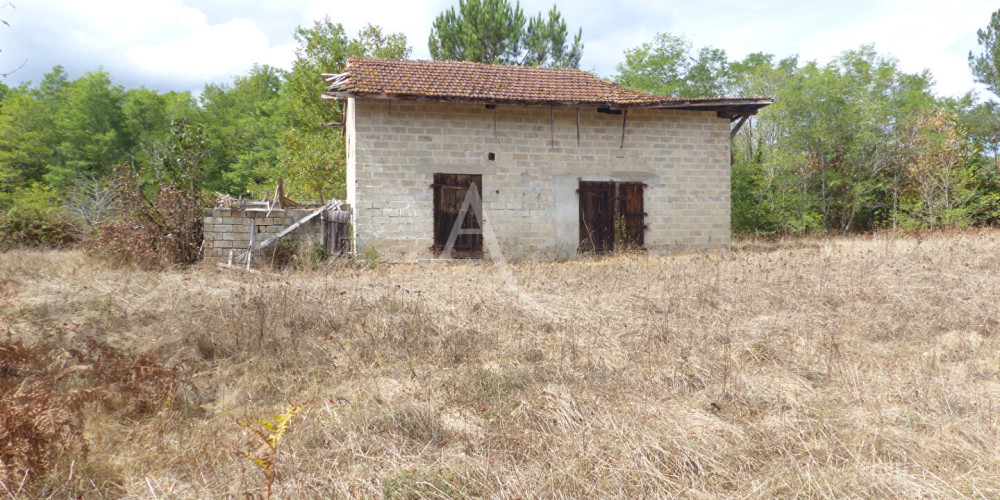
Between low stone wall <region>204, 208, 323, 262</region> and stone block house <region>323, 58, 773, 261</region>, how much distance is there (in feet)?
3.75

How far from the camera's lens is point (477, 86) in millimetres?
10625

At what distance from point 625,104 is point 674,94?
13.8 metres

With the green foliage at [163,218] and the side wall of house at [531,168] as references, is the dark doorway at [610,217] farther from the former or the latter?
the green foliage at [163,218]

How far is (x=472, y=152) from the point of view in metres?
10.5

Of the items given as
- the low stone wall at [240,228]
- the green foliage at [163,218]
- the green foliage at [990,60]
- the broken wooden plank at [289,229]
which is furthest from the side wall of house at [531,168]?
the green foliage at [990,60]

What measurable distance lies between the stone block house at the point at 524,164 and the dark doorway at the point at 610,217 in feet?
0.07

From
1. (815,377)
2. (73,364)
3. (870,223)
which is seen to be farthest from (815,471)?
(870,223)

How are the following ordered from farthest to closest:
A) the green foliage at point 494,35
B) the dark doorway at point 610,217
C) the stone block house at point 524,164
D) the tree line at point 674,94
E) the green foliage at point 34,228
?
the green foliage at point 494,35 → the tree line at point 674,94 → the green foliage at point 34,228 → the dark doorway at point 610,217 → the stone block house at point 524,164

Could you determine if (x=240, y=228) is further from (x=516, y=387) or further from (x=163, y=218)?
(x=516, y=387)

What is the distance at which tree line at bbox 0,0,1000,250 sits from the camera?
16.4 m

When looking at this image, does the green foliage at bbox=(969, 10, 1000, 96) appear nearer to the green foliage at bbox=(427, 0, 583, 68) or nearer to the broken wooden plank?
the green foliage at bbox=(427, 0, 583, 68)

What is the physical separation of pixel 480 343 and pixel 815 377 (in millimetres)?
2617

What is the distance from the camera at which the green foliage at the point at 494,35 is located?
23.5 m

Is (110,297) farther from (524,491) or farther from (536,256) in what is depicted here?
(536,256)
